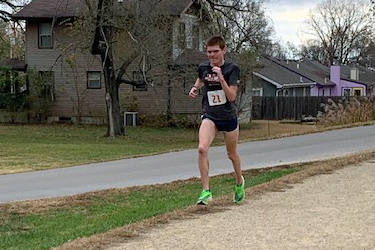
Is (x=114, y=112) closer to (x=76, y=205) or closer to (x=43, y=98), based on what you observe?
(x=43, y=98)

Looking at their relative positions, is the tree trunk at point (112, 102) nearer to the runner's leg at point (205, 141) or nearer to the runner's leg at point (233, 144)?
the runner's leg at point (233, 144)

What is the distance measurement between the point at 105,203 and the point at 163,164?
6.63 metres

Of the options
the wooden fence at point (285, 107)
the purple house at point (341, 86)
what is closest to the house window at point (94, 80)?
the wooden fence at point (285, 107)

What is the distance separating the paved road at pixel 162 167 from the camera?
12305 mm

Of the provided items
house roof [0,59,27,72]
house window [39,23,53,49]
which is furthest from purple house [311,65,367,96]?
house roof [0,59,27,72]

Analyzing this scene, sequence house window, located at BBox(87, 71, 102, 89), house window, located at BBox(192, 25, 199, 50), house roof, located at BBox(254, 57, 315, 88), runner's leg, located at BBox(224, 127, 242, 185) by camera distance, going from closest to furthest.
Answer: runner's leg, located at BBox(224, 127, 242, 185), house window, located at BBox(192, 25, 199, 50), house window, located at BBox(87, 71, 102, 89), house roof, located at BBox(254, 57, 315, 88)

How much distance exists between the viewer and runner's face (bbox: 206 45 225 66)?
6.95 meters

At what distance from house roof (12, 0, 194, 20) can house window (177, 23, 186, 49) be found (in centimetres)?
65

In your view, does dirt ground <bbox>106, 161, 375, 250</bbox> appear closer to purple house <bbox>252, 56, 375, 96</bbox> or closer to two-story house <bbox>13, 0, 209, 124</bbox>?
two-story house <bbox>13, 0, 209, 124</bbox>

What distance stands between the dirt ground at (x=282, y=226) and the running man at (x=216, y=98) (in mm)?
787

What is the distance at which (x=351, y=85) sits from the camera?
67750mm

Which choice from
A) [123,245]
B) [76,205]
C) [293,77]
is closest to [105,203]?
[76,205]

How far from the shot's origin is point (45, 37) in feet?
127

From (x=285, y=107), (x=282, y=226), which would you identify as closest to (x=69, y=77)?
(x=285, y=107)
